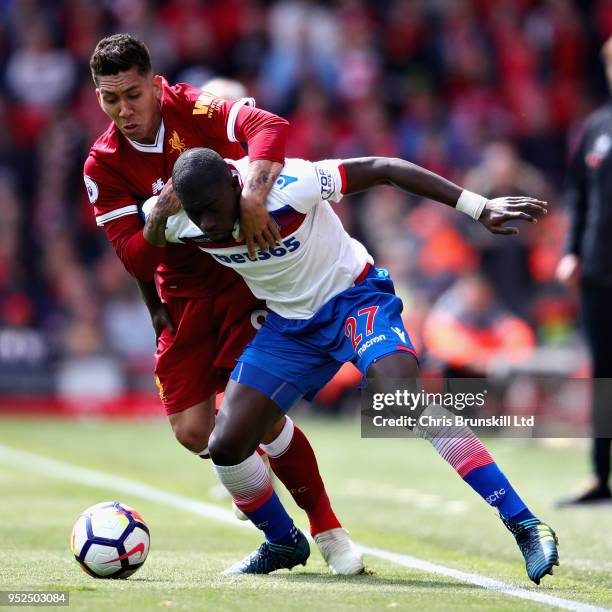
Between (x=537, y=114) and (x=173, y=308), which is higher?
(x=537, y=114)

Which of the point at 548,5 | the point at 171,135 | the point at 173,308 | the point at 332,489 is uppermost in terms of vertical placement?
the point at 548,5

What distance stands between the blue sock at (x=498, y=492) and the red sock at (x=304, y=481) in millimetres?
1001

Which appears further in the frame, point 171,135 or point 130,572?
point 171,135

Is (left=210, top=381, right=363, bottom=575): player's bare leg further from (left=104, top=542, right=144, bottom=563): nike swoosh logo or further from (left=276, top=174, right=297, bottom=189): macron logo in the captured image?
(left=276, top=174, right=297, bottom=189): macron logo

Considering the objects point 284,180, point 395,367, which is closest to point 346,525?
point 395,367

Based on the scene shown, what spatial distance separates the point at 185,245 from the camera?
6.07m

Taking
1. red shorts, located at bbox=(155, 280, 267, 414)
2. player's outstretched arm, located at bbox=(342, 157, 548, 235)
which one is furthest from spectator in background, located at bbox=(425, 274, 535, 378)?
player's outstretched arm, located at bbox=(342, 157, 548, 235)

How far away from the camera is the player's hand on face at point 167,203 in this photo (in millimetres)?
5480

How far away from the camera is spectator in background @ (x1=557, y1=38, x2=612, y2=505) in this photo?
27.9 feet

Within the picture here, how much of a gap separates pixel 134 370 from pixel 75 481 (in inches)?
242

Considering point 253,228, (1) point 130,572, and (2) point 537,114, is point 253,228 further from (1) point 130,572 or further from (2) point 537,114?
(2) point 537,114

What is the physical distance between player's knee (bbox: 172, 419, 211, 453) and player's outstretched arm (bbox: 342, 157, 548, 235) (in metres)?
1.41

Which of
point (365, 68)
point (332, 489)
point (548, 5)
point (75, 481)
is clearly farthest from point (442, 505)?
point (548, 5)

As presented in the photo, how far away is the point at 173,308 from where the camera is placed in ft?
20.9
